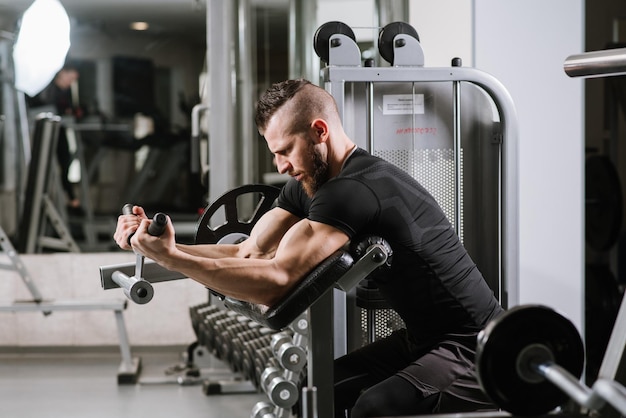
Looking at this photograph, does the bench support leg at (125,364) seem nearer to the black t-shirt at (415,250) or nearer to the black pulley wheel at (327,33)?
the black pulley wheel at (327,33)

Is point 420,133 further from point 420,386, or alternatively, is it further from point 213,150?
point 213,150

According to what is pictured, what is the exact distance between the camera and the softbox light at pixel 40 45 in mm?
5047

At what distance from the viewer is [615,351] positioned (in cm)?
149

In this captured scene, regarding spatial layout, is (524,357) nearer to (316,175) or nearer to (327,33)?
(316,175)

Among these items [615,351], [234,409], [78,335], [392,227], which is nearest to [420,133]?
[392,227]

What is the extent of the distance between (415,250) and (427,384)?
0.32 metres

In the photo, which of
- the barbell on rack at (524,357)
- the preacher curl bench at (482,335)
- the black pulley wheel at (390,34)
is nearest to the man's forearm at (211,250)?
the preacher curl bench at (482,335)

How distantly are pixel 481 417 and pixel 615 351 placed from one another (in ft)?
0.95

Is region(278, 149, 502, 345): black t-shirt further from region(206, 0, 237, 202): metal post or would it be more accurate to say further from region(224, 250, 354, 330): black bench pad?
region(206, 0, 237, 202): metal post

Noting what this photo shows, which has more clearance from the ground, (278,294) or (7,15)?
(7,15)

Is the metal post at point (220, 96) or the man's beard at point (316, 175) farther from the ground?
the metal post at point (220, 96)

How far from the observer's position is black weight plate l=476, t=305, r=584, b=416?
1.37 m

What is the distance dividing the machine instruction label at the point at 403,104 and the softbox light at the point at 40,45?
127 inches

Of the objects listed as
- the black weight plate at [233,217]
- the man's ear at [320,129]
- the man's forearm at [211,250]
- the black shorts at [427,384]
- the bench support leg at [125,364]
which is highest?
the man's ear at [320,129]
